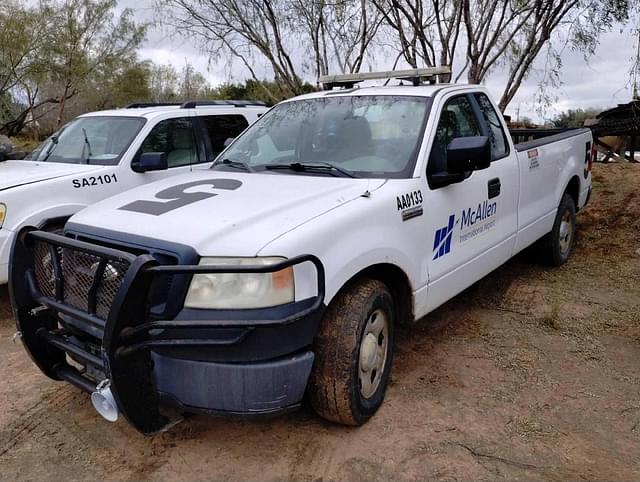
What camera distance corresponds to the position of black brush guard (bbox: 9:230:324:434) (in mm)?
2521

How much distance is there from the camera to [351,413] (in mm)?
3070

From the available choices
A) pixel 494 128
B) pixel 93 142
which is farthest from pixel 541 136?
pixel 93 142

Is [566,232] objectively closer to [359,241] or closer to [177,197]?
[359,241]

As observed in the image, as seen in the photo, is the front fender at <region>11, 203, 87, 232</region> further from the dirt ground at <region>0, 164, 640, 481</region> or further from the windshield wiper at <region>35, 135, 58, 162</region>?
the windshield wiper at <region>35, 135, 58, 162</region>

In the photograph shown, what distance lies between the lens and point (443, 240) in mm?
3791

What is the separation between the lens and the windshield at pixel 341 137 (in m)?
3.77

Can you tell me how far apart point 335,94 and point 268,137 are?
0.61 meters

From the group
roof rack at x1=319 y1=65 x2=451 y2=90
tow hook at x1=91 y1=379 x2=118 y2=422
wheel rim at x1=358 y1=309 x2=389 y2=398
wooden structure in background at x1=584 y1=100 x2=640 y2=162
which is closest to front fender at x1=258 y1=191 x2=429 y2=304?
wheel rim at x1=358 y1=309 x2=389 y2=398

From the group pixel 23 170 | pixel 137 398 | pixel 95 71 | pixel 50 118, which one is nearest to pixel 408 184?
pixel 137 398

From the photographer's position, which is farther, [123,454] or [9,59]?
[9,59]

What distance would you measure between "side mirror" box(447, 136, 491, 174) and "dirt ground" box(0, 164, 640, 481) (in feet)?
4.39

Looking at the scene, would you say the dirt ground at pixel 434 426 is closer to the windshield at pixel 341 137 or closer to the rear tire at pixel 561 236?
the rear tire at pixel 561 236

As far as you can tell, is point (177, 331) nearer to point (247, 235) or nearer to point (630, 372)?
point (247, 235)

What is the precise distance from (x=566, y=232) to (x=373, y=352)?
3.79m
